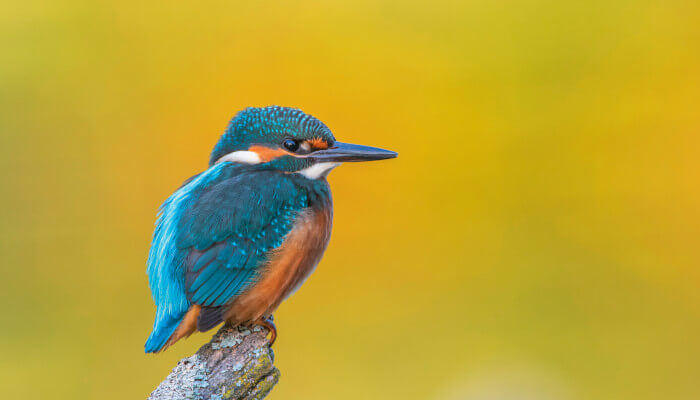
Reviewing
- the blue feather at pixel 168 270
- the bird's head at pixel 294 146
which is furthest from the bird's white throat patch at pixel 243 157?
the blue feather at pixel 168 270

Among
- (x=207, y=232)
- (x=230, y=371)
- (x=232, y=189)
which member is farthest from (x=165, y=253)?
(x=230, y=371)

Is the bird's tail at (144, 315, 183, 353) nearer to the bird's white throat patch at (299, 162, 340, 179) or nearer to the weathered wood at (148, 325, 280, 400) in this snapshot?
the weathered wood at (148, 325, 280, 400)

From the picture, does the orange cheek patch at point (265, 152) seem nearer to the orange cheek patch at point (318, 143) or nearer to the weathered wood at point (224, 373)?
the orange cheek patch at point (318, 143)

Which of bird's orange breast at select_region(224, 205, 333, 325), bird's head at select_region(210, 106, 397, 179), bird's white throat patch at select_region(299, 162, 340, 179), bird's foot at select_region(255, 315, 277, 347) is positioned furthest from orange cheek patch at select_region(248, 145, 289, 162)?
bird's foot at select_region(255, 315, 277, 347)

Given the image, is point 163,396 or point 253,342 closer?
point 163,396

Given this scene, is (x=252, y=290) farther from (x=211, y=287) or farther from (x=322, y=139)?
(x=322, y=139)
